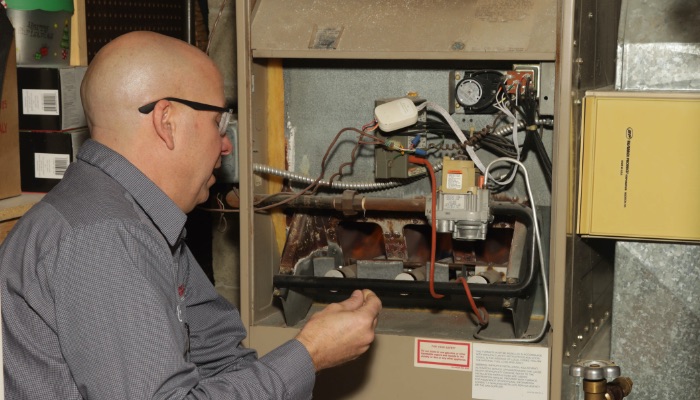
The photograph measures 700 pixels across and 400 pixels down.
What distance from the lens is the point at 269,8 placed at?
2037mm

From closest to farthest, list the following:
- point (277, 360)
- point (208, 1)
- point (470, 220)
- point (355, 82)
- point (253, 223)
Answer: point (277, 360), point (470, 220), point (253, 223), point (355, 82), point (208, 1)

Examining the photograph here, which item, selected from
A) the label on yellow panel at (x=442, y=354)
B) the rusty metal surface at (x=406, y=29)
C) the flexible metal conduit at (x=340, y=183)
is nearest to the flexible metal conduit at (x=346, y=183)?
the flexible metal conduit at (x=340, y=183)

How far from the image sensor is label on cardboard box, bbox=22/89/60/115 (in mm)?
2094

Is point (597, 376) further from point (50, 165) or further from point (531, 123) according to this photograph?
point (50, 165)

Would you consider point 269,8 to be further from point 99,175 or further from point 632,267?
point 632,267

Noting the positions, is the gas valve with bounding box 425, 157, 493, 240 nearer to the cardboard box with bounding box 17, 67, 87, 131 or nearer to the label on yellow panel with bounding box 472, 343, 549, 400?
the label on yellow panel with bounding box 472, 343, 549, 400

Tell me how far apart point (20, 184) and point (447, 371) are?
110 centimetres

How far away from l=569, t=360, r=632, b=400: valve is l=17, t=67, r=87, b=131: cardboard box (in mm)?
1306

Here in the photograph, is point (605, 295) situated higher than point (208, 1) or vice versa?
point (208, 1)

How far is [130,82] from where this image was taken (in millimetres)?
1569

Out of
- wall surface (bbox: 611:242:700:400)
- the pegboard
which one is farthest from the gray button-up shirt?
wall surface (bbox: 611:242:700:400)

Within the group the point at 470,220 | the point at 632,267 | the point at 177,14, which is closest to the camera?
the point at 470,220

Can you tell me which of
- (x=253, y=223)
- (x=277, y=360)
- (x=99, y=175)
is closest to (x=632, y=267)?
(x=253, y=223)

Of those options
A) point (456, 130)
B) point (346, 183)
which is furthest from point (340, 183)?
point (456, 130)
